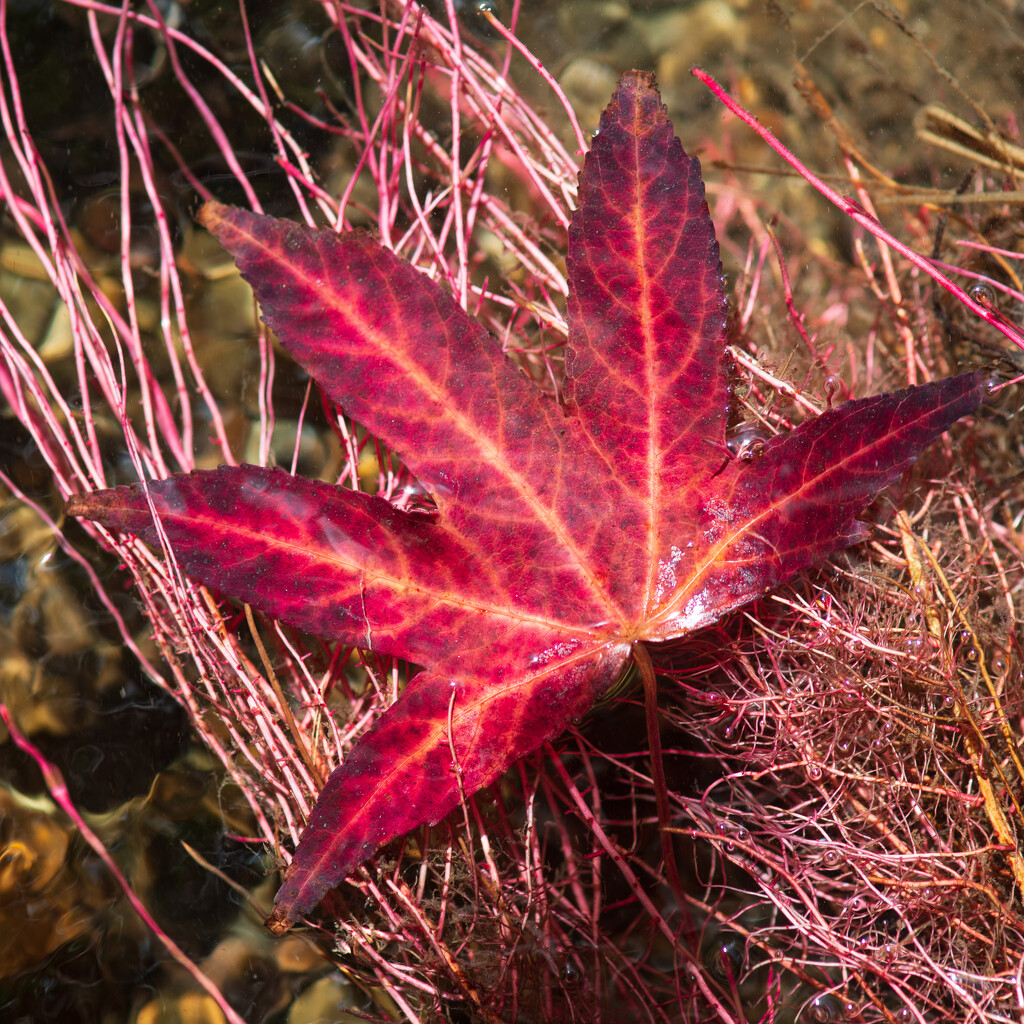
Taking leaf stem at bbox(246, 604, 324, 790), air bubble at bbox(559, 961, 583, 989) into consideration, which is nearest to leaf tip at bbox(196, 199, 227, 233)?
leaf stem at bbox(246, 604, 324, 790)

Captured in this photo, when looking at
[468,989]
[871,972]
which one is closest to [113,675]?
[468,989]

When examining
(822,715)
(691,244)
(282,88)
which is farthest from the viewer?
(282,88)

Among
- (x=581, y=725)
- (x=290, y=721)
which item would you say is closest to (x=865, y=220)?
(x=581, y=725)

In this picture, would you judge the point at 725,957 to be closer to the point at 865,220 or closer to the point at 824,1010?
the point at 824,1010

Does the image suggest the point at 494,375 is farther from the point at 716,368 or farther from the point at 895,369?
the point at 895,369

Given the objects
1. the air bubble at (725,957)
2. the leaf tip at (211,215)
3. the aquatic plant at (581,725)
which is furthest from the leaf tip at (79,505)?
the air bubble at (725,957)

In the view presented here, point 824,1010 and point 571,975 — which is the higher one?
point 571,975
